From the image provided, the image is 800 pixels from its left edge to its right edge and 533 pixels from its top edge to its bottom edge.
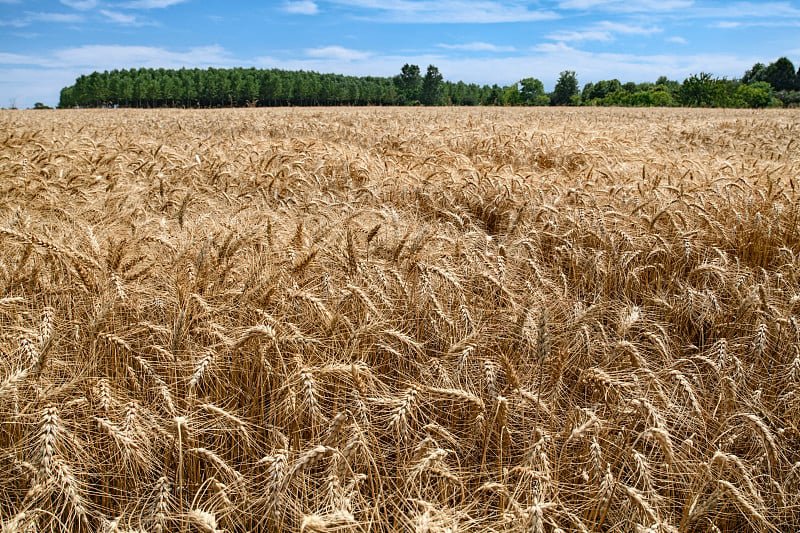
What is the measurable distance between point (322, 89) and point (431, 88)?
2381 cm

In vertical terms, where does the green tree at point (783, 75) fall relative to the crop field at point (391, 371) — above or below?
above

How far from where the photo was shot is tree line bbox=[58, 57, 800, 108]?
284ft

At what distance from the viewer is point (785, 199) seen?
4.17m

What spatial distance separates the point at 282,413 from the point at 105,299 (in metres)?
1.04

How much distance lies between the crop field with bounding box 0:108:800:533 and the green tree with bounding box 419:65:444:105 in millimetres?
109755

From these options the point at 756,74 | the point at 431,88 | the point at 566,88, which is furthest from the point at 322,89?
the point at 756,74

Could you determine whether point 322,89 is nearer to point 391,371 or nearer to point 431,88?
→ point 431,88

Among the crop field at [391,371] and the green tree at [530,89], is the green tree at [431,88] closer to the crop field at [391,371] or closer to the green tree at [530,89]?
the green tree at [530,89]

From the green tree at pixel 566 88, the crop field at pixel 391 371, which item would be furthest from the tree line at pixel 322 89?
the crop field at pixel 391 371

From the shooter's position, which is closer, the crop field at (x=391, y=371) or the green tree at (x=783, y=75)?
the crop field at (x=391, y=371)

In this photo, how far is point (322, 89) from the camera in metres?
106

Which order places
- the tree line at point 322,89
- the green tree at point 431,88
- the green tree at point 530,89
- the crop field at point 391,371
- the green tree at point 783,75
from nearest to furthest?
the crop field at point 391,371 < the tree line at point 322,89 < the green tree at point 783,75 < the green tree at point 431,88 < the green tree at point 530,89

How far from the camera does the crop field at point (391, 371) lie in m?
1.71

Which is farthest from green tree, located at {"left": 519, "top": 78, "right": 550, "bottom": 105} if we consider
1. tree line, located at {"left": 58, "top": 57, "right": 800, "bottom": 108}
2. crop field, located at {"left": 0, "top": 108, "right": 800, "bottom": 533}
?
crop field, located at {"left": 0, "top": 108, "right": 800, "bottom": 533}
